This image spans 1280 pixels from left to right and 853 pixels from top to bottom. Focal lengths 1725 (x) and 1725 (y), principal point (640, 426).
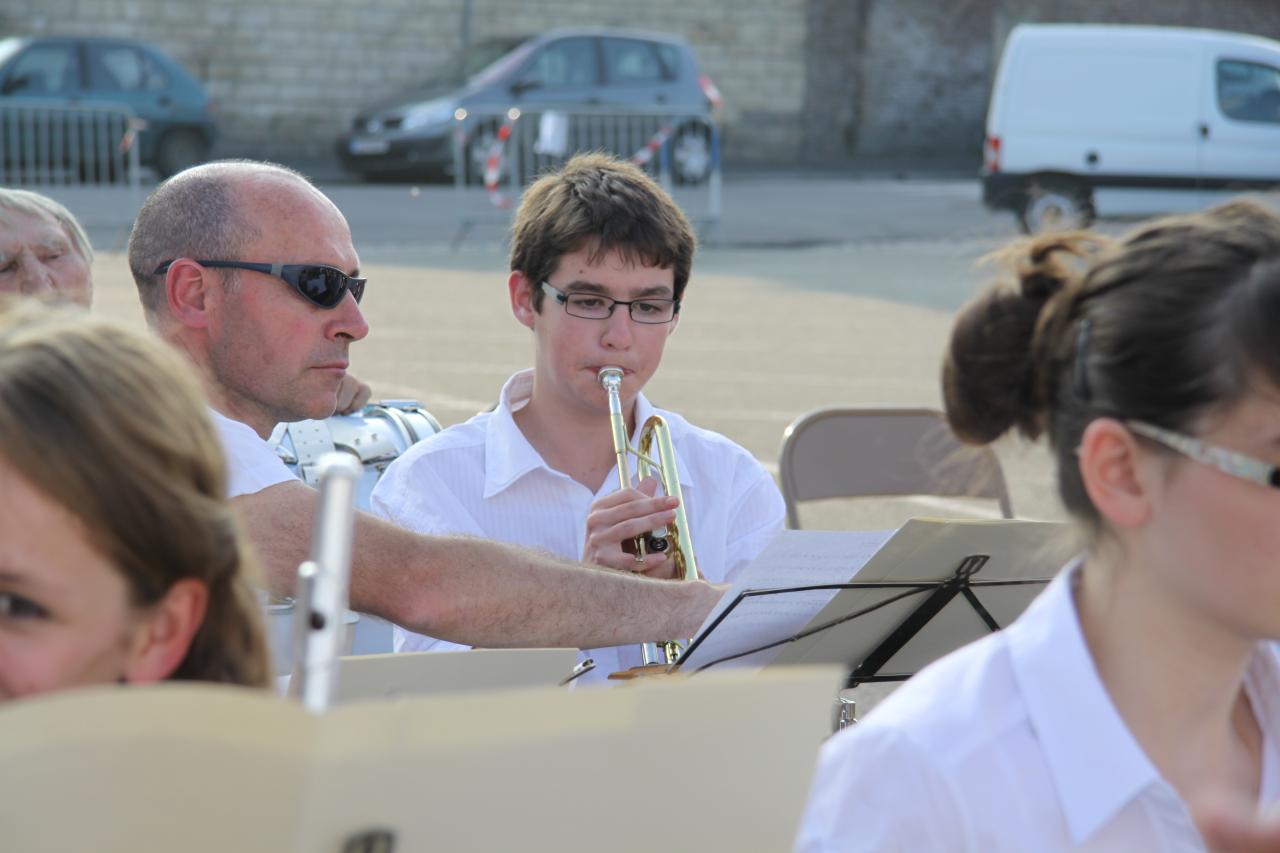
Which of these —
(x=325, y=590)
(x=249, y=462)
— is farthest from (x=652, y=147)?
(x=325, y=590)

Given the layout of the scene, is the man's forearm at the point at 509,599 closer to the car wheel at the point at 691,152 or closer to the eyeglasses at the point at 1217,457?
the eyeglasses at the point at 1217,457

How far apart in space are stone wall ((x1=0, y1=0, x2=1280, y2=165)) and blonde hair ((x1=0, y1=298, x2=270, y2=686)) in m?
21.7

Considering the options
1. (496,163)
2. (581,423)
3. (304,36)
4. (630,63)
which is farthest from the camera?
(304,36)

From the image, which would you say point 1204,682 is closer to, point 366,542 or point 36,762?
point 36,762

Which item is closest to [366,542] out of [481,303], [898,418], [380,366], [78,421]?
[78,421]

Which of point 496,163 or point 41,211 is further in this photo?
point 496,163

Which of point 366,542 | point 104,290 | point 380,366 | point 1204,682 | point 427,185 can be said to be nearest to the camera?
point 1204,682

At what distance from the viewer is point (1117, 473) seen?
65.2 inches

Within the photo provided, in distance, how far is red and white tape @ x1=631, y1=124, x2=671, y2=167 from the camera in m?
14.6

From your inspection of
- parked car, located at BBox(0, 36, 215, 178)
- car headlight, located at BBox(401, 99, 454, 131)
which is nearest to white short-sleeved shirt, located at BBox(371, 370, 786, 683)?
parked car, located at BBox(0, 36, 215, 178)

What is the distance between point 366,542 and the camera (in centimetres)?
273

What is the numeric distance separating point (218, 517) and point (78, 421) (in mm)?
154

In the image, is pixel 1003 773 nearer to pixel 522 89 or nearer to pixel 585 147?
pixel 585 147

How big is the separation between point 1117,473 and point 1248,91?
1510cm
